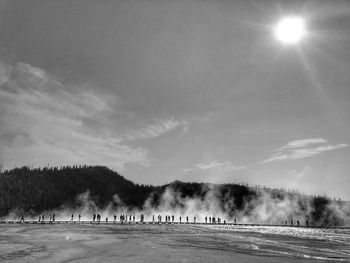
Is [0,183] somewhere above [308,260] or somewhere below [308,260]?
above

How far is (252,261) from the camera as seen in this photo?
54.9 ft

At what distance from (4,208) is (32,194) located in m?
23.8

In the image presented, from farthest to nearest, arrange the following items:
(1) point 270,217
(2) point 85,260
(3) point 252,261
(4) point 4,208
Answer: (1) point 270,217
(4) point 4,208
(3) point 252,261
(2) point 85,260

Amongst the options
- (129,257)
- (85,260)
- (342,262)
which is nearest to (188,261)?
(129,257)

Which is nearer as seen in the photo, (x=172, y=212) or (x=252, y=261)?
(x=252, y=261)

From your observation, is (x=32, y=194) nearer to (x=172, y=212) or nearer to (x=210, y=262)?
(x=172, y=212)

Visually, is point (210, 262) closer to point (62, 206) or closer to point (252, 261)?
point (252, 261)

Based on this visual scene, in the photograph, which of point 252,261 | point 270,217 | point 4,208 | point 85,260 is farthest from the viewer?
point 270,217

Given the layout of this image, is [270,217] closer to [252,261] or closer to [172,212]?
[172,212]

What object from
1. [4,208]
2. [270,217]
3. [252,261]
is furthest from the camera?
[270,217]

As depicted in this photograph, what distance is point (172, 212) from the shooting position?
647 feet

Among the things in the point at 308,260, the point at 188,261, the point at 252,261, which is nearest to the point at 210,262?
the point at 188,261

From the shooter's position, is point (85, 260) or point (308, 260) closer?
point (85, 260)

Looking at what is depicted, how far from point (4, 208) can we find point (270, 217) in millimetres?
139953
